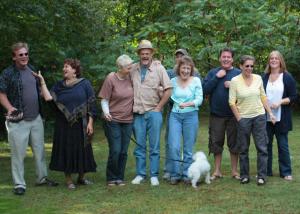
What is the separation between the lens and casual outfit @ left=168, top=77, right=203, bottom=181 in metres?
6.48

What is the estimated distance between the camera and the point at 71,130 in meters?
6.34

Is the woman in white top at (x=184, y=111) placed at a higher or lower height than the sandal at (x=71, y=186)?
higher

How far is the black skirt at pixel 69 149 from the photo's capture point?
6.33 meters

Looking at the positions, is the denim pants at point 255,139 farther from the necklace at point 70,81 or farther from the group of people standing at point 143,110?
the necklace at point 70,81

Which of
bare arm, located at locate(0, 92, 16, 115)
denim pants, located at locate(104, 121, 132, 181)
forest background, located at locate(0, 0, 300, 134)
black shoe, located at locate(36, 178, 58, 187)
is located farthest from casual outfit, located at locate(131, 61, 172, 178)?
forest background, located at locate(0, 0, 300, 134)

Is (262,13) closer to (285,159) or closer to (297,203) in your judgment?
(285,159)

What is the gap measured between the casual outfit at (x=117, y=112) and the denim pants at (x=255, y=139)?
1.48m

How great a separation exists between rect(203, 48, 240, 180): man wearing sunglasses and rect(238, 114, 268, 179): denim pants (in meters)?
0.26

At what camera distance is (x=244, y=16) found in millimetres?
14766

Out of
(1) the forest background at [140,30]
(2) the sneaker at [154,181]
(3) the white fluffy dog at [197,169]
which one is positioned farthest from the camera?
(1) the forest background at [140,30]

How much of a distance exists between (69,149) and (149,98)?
1230mm

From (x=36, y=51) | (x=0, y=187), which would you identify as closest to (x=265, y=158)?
(x=0, y=187)

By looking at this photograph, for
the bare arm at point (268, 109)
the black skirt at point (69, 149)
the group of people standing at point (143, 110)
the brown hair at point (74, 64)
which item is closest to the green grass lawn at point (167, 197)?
the group of people standing at point (143, 110)

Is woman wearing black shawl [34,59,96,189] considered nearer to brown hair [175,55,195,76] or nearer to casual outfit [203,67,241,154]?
brown hair [175,55,195,76]
